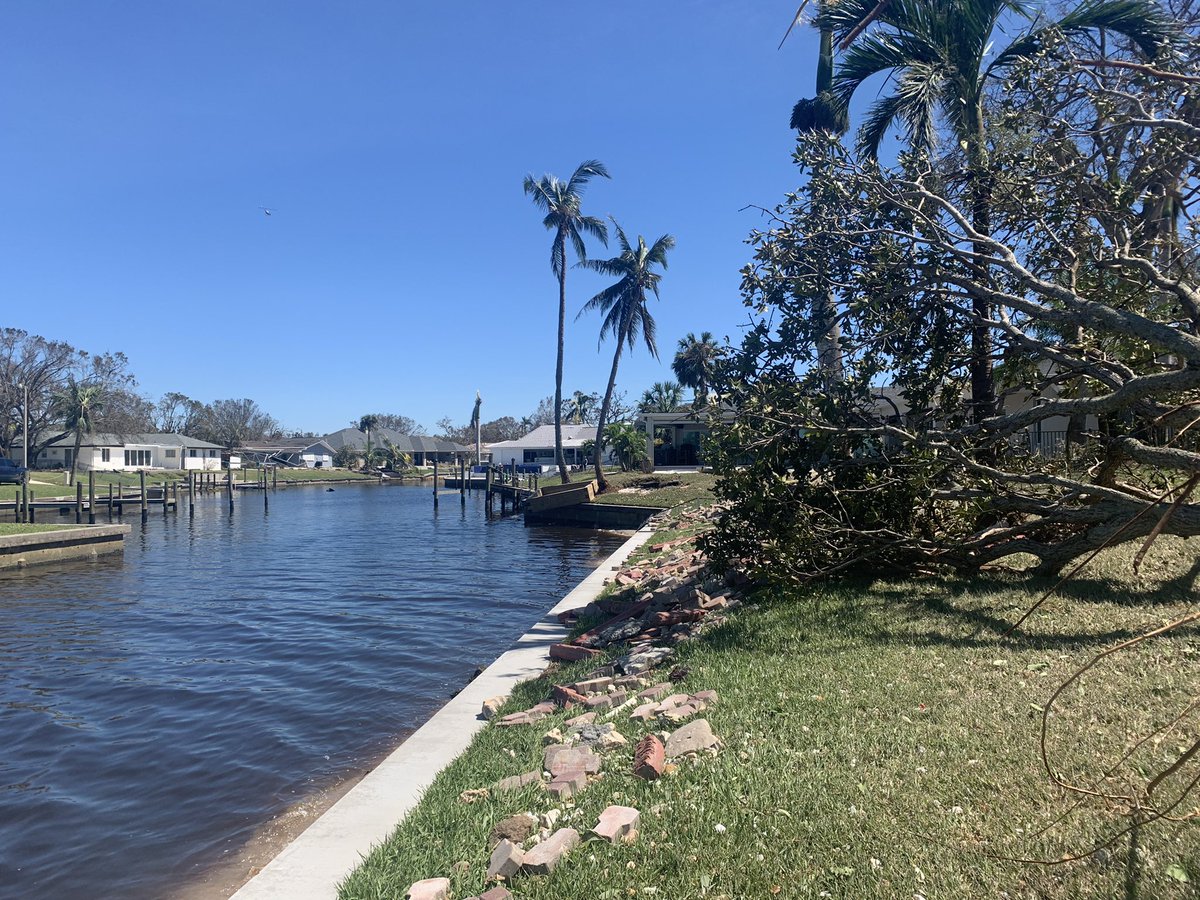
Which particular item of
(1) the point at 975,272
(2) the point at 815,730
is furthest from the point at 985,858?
(1) the point at 975,272

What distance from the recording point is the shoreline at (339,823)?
5.19m

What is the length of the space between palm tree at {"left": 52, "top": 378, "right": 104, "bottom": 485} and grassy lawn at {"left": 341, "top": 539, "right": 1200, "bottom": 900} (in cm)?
7221

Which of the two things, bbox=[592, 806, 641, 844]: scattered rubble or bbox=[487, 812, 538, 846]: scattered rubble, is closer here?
bbox=[592, 806, 641, 844]: scattered rubble

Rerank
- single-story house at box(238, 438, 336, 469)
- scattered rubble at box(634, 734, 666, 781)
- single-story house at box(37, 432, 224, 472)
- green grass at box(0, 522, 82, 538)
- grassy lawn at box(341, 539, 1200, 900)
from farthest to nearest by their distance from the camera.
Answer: single-story house at box(238, 438, 336, 469) → single-story house at box(37, 432, 224, 472) → green grass at box(0, 522, 82, 538) → scattered rubble at box(634, 734, 666, 781) → grassy lawn at box(341, 539, 1200, 900)

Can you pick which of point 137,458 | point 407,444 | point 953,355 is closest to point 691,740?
point 953,355

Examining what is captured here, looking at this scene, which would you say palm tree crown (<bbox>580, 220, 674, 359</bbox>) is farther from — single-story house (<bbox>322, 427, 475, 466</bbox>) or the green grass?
single-story house (<bbox>322, 427, 475, 466</bbox>)

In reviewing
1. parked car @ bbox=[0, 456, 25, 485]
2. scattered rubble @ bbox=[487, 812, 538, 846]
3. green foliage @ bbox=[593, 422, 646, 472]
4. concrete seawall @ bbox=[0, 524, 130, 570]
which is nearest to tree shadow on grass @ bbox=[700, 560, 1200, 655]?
scattered rubble @ bbox=[487, 812, 538, 846]

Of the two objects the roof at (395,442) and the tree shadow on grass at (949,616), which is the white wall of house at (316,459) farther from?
the tree shadow on grass at (949,616)

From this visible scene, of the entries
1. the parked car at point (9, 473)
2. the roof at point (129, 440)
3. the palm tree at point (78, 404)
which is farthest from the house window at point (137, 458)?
the parked car at point (9, 473)

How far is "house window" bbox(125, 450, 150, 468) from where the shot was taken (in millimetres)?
78812

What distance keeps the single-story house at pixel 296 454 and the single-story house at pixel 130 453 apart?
15.6 meters

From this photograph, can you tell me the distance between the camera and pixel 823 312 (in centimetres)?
1100

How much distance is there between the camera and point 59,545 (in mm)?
26516

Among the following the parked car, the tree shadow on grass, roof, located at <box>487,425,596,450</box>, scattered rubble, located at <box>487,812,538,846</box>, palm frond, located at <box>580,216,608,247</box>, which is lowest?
scattered rubble, located at <box>487,812,538,846</box>
